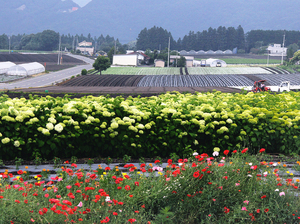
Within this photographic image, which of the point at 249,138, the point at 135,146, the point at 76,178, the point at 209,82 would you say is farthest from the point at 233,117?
the point at 209,82

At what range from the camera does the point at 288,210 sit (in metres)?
4.27

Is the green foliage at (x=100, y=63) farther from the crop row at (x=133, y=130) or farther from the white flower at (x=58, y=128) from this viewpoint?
the white flower at (x=58, y=128)

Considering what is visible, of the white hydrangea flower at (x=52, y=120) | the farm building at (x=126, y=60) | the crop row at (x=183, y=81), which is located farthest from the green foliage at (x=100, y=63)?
the white hydrangea flower at (x=52, y=120)

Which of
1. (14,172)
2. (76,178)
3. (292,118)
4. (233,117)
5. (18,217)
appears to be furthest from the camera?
(292,118)

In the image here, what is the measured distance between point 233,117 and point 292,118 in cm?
185

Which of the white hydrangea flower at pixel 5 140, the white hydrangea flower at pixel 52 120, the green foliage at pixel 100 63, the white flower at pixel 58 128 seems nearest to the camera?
the white hydrangea flower at pixel 5 140

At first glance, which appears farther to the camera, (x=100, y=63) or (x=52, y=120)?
(x=100, y=63)

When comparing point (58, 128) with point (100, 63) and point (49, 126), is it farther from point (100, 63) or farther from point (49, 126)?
Result: point (100, 63)

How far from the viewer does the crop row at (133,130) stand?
23.1 ft

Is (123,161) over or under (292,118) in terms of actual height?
under

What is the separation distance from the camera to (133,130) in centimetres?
719

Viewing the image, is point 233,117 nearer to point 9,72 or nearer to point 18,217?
point 18,217

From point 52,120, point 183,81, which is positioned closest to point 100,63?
point 183,81

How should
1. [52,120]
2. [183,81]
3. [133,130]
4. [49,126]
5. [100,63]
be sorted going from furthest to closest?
[100,63] → [183,81] → [133,130] → [52,120] → [49,126]
